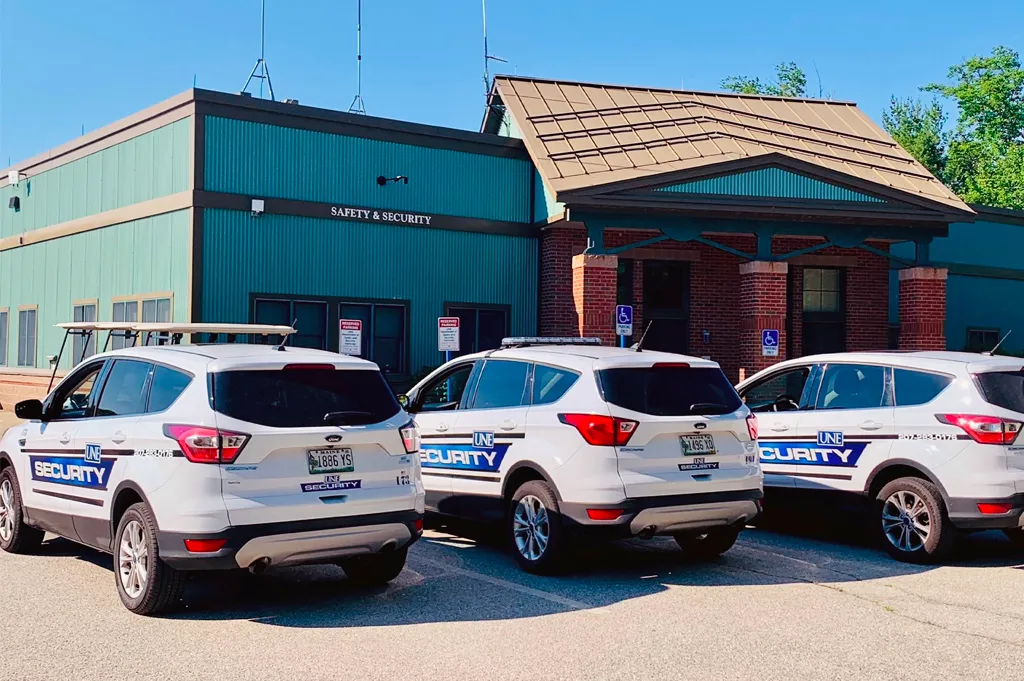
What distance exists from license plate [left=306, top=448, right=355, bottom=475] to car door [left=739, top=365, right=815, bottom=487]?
190 inches

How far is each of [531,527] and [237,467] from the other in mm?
2816

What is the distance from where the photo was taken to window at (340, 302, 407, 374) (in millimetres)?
19094

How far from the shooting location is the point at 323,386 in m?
7.14

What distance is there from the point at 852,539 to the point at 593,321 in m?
8.48

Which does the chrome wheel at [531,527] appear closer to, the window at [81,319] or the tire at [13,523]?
the tire at [13,523]

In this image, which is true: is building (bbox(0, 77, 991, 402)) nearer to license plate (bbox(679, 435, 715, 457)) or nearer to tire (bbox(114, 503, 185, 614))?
license plate (bbox(679, 435, 715, 457))

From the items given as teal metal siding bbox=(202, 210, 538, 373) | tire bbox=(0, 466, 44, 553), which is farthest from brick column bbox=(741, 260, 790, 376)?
tire bbox=(0, 466, 44, 553)

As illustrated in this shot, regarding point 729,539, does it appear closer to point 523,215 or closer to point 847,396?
point 847,396

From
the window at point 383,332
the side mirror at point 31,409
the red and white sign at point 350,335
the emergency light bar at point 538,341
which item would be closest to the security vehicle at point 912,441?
the emergency light bar at point 538,341

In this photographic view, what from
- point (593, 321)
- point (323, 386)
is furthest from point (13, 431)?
point (593, 321)

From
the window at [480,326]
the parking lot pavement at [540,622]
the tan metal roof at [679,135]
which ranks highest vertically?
the tan metal roof at [679,135]

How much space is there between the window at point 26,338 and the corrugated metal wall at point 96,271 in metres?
0.23

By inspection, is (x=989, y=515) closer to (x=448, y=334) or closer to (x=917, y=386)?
(x=917, y=386)

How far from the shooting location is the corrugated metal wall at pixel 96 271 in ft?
58.6
